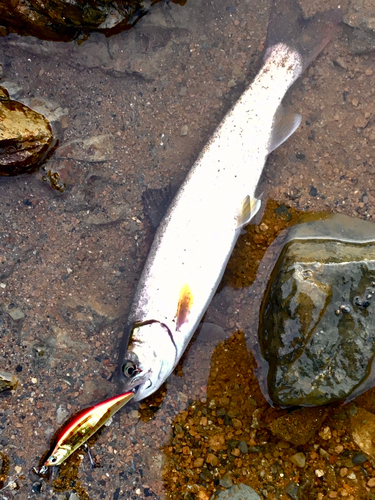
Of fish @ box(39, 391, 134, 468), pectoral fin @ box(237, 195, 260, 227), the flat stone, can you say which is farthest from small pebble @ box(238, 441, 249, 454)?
pectoral fin @ box(237, 195, 260, 227)

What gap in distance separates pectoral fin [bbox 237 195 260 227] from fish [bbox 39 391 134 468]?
1.95 metres

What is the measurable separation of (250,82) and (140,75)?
1.18 metres

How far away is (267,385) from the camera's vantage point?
12.8ft

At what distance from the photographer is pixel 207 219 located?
392cm

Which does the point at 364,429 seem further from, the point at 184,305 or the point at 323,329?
the point at 184,305

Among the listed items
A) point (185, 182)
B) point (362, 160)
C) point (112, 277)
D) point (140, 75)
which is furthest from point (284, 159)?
point (112, 277)

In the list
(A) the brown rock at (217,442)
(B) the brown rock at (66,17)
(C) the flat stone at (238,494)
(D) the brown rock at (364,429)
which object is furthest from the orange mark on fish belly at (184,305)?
(B) the brown rock at (66,17)

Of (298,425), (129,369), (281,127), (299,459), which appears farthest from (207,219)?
(299,459)

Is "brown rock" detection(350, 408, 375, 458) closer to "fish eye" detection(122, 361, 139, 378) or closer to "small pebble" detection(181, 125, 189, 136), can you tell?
"fish eye" detection(122, 361, 139, 378)

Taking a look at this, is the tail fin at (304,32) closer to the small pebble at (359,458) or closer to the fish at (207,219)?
the fish at (207,219)

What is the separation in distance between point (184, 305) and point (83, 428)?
1.46 meters

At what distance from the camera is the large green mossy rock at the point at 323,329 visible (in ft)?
11.6

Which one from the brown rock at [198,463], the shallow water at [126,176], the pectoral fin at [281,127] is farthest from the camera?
the pectoral fin at [281,127]

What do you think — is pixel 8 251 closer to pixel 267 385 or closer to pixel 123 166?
pixel 123 166
